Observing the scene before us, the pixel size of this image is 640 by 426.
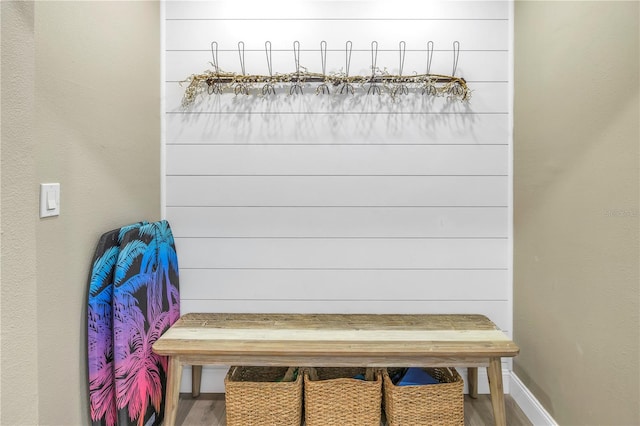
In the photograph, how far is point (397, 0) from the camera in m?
2.27

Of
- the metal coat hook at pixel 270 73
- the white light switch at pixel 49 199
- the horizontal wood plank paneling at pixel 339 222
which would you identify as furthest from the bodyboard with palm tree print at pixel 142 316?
the metal coat hook at pixel 270 73

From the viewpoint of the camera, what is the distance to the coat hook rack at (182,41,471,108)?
2.22m

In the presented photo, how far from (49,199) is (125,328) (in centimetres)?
63

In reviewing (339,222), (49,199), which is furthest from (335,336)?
(49,199)

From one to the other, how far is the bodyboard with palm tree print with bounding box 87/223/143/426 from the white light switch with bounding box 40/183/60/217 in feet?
0.95

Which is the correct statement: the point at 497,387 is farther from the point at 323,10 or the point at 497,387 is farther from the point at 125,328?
the point at 323,10

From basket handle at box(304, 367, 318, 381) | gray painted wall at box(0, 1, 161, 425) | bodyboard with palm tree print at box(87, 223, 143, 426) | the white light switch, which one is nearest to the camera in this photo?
gray painted wall at box(0, 1, 161, 425)

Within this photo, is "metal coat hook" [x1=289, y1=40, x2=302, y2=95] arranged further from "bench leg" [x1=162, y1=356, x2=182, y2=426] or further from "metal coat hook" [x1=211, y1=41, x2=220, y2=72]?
"bench leg" [x1=162, y1=356, x2=182, y2=426]

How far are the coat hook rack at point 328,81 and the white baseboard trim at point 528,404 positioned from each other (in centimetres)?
160

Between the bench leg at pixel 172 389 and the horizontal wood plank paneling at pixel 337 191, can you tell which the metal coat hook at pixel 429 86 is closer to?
the horizontal wood plank paneling at pixel 337 191

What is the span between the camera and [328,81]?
2236 millimetres

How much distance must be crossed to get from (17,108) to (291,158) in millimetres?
1367

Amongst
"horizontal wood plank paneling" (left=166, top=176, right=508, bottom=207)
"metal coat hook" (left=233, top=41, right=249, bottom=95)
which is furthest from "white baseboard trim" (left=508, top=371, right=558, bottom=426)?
"metal coat hook" (left=233, top=41, right=249, bottom=95)

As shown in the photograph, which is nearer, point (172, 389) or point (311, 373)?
point (172, 389)
